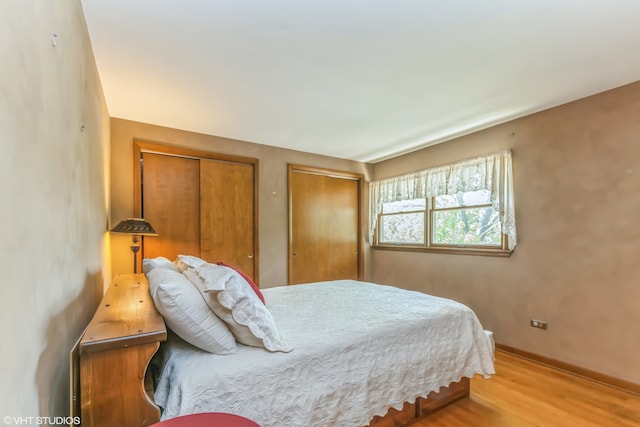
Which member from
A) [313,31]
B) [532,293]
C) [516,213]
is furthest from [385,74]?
[532,293]

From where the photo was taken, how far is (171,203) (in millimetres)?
3473

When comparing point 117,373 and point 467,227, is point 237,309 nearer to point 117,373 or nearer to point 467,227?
point 117,373

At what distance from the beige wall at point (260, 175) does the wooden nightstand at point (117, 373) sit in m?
2.45

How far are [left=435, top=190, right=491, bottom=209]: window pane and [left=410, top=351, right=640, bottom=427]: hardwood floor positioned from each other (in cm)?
178

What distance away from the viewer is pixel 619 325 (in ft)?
7.97

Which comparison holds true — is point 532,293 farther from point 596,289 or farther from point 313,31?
point 313,31

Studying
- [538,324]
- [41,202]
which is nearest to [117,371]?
[41,202]

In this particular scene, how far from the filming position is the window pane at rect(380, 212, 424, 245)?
14.0 ft

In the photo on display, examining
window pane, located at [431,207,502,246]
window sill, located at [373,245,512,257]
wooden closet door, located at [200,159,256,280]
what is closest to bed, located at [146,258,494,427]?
window sill, located at [373,245,512,257]

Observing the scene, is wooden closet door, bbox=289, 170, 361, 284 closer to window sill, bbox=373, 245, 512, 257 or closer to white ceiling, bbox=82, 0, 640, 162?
window sill, bbox=373, 245, 512, 257

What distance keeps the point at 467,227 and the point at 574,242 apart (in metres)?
1.05

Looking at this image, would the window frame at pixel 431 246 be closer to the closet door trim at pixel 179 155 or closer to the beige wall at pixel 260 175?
the beige wall at pixel 260 175

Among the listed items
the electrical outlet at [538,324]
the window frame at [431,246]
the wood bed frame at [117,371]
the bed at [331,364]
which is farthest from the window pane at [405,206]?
the wood bed frame at [117,371]

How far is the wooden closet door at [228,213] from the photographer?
3652 millimetres
